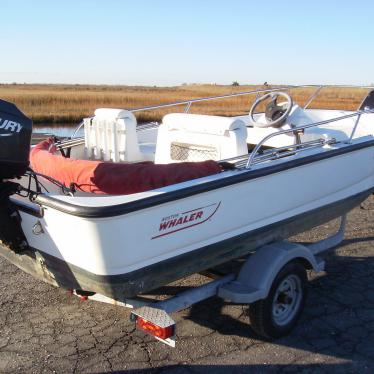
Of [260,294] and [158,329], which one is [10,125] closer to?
[158,329]

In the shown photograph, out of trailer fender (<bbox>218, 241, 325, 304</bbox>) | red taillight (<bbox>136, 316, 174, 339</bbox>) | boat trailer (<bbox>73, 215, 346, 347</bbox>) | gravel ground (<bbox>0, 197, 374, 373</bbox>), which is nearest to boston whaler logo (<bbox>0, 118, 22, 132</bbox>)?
boat trailer (<bbox>73, 215, 346, 347</bbox>)

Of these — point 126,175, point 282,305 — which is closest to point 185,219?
point 126,175

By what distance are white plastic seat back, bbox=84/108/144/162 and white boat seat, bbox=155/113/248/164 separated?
0.39 meters

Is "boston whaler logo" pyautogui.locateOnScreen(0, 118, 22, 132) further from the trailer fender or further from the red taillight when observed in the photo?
the trailer fender

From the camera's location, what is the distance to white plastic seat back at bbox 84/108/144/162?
192 inches

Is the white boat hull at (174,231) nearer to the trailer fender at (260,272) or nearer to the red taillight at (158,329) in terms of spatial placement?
the trailer fender at (260,272)

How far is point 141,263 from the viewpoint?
2887 mm

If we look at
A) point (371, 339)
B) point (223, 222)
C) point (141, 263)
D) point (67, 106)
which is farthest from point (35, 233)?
point (67, 106)

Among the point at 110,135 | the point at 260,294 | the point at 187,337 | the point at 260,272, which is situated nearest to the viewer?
the point at 260,294

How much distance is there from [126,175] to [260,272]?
3.76 feet

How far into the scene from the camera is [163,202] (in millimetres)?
2898

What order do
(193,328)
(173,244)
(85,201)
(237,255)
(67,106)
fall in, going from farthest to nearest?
(67,106) → (193,328) → (237,255) → (173,244) → (85,201)

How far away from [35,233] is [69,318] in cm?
122

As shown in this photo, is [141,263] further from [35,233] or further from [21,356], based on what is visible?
[21,356]
